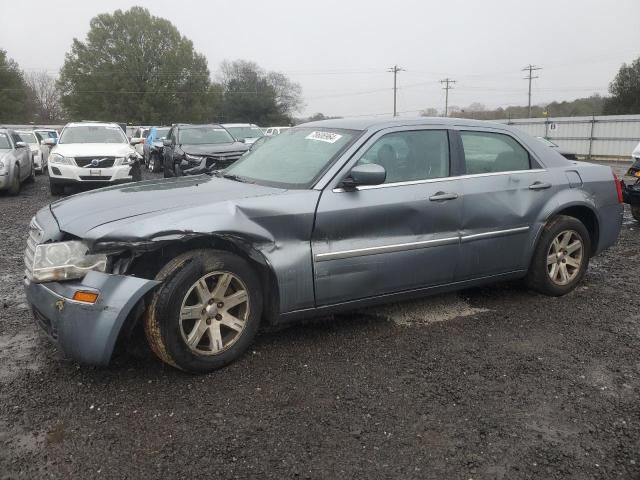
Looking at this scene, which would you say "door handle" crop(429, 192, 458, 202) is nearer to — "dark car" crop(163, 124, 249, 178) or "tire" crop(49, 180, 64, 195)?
"dark car" crop(163, 124, 249, 178)

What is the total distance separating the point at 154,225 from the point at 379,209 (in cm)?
152

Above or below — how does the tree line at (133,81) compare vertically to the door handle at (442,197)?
above

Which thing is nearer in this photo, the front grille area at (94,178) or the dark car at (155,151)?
the front grille area at (94,178)

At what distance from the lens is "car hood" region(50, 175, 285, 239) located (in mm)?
3211

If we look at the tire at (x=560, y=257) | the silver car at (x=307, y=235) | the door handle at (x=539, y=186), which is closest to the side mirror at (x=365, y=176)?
the silver car at (x=307, y=235)

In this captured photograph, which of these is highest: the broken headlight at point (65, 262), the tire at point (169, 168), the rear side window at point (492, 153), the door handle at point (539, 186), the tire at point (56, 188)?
the rear side window at point (492, 153)

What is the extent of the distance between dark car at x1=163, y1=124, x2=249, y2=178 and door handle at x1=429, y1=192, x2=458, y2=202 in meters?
7.95

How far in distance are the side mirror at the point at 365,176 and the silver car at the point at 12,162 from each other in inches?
428

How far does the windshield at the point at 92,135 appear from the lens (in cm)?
1255

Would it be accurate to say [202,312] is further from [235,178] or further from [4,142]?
[4,142]

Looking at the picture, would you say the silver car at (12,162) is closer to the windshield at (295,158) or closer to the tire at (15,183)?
the tire at (15,183)

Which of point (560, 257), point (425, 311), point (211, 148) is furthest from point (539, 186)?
point (211, 148)

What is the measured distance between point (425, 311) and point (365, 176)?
4.75 ft

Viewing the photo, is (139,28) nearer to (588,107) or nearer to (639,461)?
(588,107)
